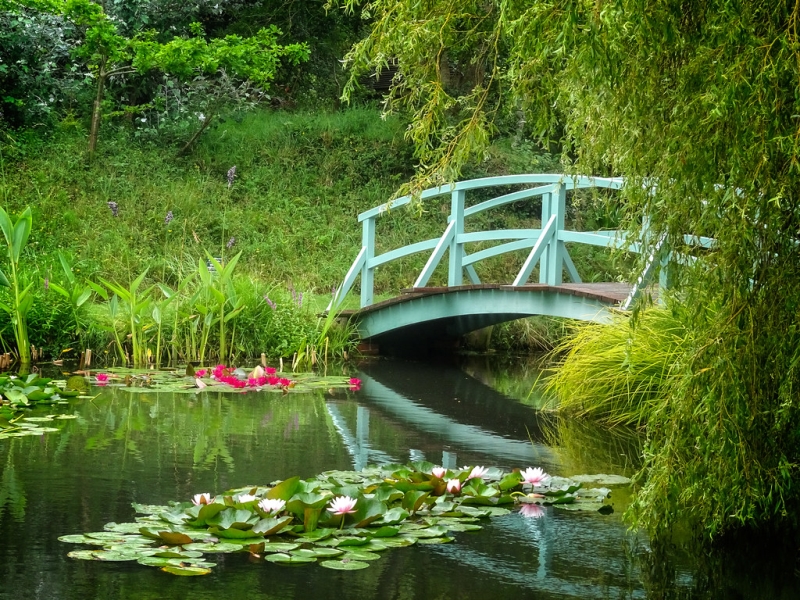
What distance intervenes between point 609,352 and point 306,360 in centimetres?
366

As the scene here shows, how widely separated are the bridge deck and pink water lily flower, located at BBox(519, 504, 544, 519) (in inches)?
156

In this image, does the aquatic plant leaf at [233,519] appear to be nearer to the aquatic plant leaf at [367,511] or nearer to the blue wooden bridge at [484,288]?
the aquatic plant leaf at [367,511]

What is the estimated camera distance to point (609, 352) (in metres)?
7.60

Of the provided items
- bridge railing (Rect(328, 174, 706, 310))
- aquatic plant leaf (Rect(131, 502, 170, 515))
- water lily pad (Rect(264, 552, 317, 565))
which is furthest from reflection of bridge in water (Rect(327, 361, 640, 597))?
aquatic plant leaf (Rect(131, 502, 170, 515))

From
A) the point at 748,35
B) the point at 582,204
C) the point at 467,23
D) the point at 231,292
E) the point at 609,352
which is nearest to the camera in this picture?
the point at 748,35

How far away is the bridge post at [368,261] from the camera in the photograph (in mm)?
11680

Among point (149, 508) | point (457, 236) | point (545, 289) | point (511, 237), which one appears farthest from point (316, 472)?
point (457, 236)

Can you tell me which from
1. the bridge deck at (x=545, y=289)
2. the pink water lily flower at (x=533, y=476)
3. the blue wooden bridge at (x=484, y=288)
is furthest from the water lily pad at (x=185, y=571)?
the bridge deck at (x=545, y=289)

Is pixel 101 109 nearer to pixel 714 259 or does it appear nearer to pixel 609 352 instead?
pixel 609 352

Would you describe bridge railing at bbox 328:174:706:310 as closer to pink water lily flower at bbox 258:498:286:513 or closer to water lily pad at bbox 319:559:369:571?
pink water lily flower at bbox 258:498:286:513

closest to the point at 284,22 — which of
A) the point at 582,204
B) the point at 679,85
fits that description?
the point at 582,204

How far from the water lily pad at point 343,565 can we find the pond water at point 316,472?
0.04 meters

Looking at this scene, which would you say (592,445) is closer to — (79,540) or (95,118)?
(79,540)

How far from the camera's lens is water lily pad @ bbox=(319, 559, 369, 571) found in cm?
371
